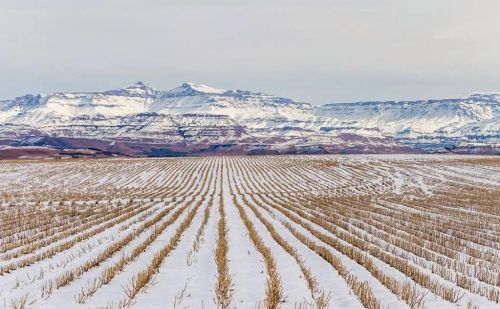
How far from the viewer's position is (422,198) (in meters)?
34.7

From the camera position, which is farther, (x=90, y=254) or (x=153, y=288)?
(x=90, y=254)

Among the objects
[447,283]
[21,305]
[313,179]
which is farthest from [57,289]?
[313,179]

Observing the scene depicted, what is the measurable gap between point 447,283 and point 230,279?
4.36 metres

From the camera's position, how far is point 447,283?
1038 centimetres

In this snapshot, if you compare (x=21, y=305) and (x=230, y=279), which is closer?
(x=21, y=305)

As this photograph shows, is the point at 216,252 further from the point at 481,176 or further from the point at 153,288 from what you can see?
the point at 481,176

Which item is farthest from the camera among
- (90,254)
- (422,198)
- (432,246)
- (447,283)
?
(422,198)

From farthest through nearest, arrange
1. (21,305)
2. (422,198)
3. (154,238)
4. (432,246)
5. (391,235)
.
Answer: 1. (422,198)
2. (391,235)
3. (154,238)
4. (432,246)
5. (21,305)

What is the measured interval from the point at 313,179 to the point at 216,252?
49.4 m

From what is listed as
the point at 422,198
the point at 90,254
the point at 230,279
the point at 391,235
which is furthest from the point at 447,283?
the point at 422,198

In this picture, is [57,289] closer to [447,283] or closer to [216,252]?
[216,252]

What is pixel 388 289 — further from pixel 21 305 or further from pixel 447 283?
pixel 21 305

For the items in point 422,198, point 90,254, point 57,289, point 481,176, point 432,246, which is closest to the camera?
point 57,289

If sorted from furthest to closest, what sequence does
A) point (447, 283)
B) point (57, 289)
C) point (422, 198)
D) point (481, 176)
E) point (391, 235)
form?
point (481, 176), point (422, 198), point (391, 235), point (447, 283), point (57, 289)
